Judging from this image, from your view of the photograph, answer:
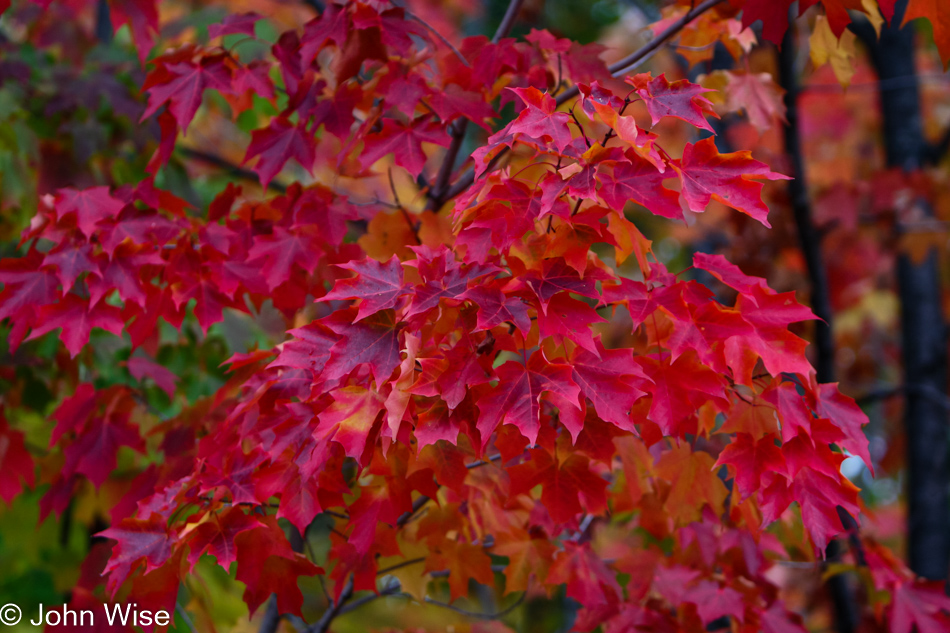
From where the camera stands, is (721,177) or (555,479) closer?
(721,177)

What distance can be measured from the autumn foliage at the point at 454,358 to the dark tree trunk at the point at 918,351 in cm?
178

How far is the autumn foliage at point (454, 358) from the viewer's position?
55.5 inches

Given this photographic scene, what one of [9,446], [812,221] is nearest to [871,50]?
[812,221]

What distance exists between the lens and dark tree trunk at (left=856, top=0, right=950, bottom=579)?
12.7ft

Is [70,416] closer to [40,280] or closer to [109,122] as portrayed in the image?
[40,280]

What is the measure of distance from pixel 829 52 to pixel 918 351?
2.75 meters

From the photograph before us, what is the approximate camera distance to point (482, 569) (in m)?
Result: 1.99

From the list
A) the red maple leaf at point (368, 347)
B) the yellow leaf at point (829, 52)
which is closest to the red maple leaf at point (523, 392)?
the red maple leaf at point (368, 347)

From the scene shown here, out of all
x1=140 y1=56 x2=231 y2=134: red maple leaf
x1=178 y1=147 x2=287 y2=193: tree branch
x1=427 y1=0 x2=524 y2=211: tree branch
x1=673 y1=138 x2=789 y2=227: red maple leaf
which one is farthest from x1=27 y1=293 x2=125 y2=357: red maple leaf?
x1=178 y1=147 x2=287 y2=193: tree branch

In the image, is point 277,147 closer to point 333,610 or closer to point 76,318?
point 76,318

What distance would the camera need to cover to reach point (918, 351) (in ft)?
13.9

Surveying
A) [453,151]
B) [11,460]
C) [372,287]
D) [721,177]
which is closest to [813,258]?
[453,151]

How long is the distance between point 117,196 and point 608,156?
145 centimetres

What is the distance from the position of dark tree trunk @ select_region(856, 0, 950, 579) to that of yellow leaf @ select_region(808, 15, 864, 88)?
1.87 metres
